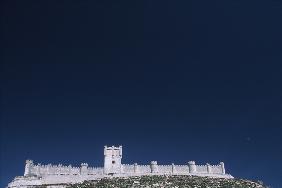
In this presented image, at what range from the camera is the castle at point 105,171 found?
91525 mm

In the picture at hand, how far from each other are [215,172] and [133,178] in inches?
845

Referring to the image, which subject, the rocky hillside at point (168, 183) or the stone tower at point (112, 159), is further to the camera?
the stone tower at point (112, 159)

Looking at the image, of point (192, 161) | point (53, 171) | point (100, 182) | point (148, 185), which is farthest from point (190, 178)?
point (53, 171)

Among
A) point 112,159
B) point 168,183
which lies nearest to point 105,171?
point 112,159

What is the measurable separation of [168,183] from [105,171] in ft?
54.2

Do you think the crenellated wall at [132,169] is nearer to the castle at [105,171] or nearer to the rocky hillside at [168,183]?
the castle at [105,171]

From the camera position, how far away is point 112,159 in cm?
10094

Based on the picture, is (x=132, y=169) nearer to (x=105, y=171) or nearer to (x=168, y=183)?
(x=105, y=171)

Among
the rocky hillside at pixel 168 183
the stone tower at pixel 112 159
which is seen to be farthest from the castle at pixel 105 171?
the rocky hillside at pixel 168 183

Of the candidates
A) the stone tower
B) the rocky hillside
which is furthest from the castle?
the rocky hillside

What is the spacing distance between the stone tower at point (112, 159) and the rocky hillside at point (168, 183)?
562 centimetres

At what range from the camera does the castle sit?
300 feet

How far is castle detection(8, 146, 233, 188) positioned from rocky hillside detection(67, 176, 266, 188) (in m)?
4.18

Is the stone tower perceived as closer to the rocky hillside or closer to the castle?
the castle
